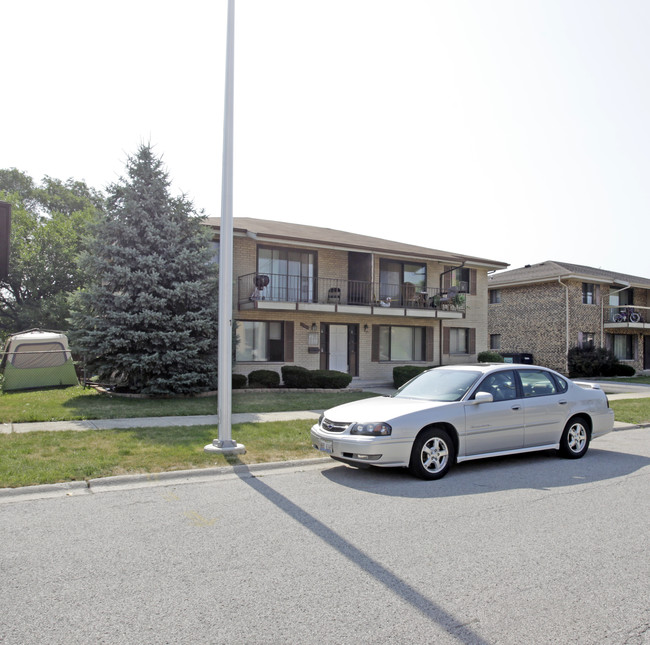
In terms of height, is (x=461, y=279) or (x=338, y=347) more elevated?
(x=461, y=279)

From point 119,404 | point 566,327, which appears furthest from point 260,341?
point 566,327

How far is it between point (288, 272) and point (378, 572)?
710 inches

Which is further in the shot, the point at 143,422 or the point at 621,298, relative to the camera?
the point at 621,298

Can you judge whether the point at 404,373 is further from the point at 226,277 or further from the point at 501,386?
the point at 226,277

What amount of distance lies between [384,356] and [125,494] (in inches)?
716

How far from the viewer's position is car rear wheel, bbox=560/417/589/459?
868cm

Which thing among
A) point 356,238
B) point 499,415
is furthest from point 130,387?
point 356,238

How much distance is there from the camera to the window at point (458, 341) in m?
26.2

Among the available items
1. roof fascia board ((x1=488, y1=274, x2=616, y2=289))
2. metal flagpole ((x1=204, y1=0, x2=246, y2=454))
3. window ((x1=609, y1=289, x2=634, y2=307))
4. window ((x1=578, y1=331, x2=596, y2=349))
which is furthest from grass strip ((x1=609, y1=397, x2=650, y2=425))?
window ((x1=609, y1=289, x2=634, y2=307))

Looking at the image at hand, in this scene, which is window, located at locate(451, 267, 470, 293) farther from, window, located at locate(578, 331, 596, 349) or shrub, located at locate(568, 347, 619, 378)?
window, located at locate(578, 331, 596, 349)

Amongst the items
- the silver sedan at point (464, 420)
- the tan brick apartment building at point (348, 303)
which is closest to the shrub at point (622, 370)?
the tan brick apartment building at point (348, 303)

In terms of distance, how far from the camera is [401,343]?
2448 centimetres

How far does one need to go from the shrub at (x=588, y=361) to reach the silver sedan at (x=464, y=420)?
→ 915 inches

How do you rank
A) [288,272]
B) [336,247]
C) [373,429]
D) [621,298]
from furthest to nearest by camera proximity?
1. [621,298]
2. [288,272]
3. [336,247]
4. [373,429]
